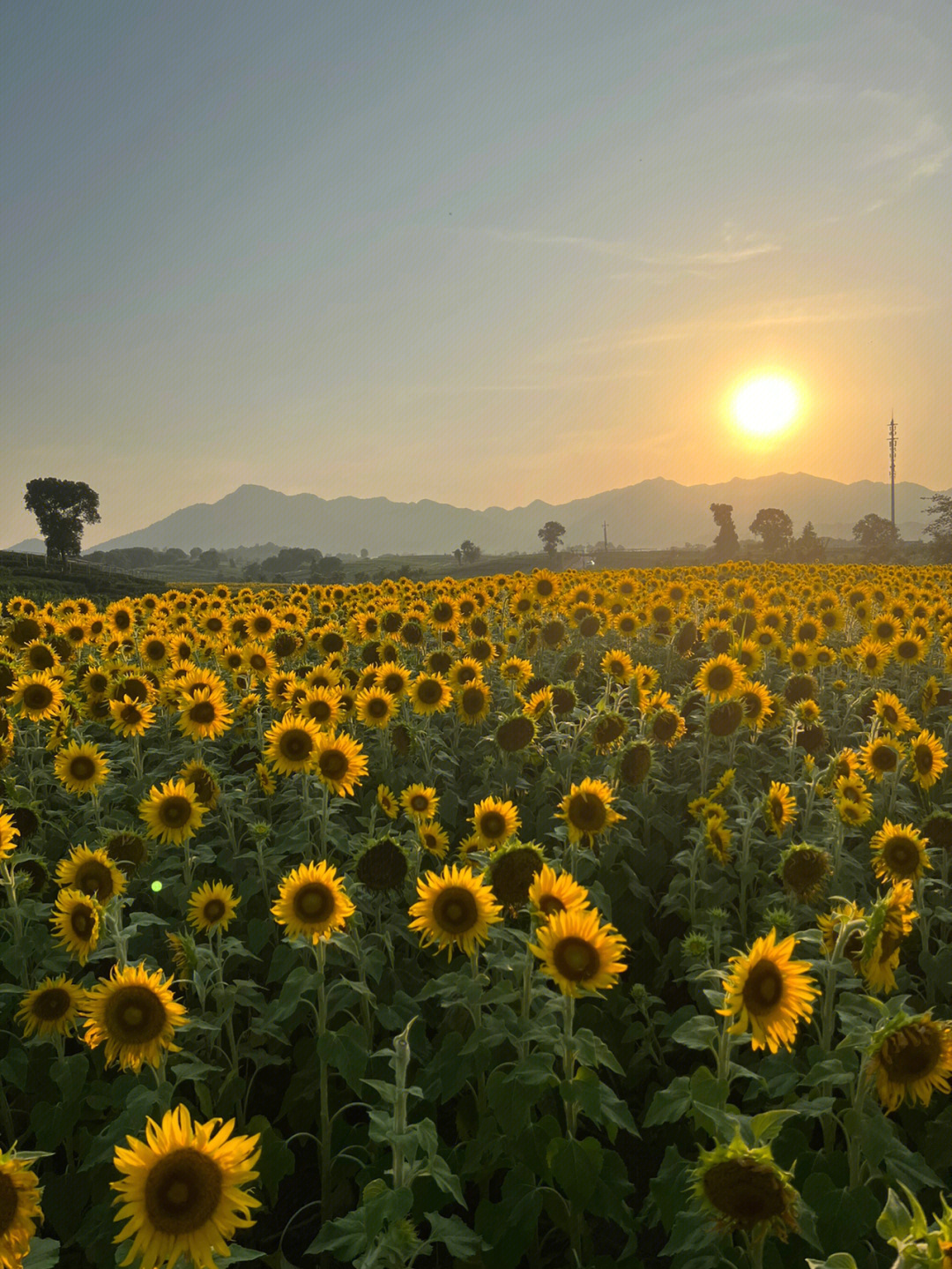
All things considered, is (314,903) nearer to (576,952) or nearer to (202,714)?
(576,952)

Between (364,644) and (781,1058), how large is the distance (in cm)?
788

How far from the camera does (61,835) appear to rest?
263 inches

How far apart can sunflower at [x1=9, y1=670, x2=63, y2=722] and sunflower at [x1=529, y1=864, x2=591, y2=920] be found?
6.34 metres

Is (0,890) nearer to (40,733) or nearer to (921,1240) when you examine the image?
(40,733)

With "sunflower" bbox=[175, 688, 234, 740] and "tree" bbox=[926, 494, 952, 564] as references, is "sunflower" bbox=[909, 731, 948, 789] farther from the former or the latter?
"tree" bbox=[926, 494, 952, 564]

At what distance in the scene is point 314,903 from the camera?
4.02 metres

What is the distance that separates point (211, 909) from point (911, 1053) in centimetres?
379

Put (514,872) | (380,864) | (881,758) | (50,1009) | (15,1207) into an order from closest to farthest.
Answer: (15,1207) < (514,872) < (50,1009) < (380,864) < (881,758)

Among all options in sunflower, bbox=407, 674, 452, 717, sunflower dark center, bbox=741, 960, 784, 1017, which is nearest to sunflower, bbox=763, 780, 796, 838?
sunflower dark center, bbox=741, 960, 784, 1017

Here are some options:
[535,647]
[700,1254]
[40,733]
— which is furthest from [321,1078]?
[535,647]

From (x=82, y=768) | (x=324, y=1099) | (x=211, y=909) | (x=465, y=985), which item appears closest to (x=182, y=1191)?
(x=465, y=985)

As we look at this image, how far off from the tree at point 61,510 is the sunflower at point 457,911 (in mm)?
116603

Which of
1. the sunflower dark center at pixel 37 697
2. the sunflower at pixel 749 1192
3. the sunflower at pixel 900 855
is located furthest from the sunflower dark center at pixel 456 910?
the sunflower dark center at pixel 37 697

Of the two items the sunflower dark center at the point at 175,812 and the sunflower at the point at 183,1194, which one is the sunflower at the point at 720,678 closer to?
the sunflower dark center at the point at 175,812
